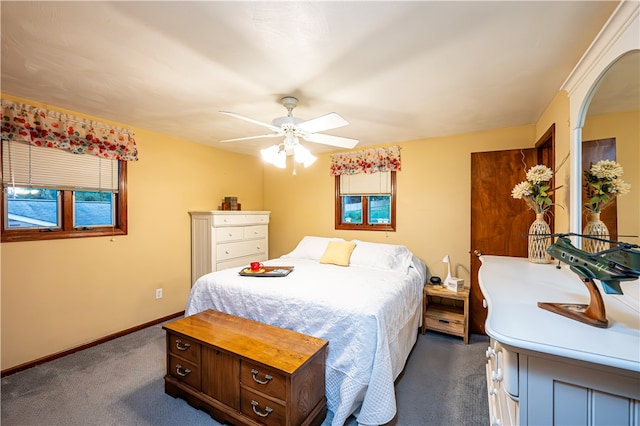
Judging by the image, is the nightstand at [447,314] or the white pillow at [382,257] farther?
the white pillow at [382,257]

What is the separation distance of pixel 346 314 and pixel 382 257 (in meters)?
1.29

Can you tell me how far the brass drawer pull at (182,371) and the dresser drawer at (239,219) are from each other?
68.2 inches

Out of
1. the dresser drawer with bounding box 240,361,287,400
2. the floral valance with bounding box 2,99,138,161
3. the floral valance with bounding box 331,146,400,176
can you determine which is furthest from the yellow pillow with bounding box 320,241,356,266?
the floral valance with bounding box 2,99,138,161

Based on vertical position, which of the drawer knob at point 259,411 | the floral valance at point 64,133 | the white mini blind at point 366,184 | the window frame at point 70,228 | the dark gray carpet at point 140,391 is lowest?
the dark gray carpet at point 140,391

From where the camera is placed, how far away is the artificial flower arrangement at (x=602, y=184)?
1182mm

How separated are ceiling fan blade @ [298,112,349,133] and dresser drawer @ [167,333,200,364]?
66.6 inches

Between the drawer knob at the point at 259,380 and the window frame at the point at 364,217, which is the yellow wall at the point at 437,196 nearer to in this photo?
the window frame at the point at 364,217

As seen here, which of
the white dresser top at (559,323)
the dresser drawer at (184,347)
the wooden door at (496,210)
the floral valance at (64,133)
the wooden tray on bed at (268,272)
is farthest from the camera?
the wooden door at (496,210)

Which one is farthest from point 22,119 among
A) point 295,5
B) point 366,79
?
point 366,79

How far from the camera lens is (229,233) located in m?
3.52

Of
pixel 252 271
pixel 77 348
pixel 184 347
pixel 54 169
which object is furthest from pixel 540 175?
pixel 77 348

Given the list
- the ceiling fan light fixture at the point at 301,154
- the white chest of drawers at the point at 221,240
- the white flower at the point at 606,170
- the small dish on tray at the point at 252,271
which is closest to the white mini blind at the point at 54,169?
the white chest of drawers at the point at 221,240

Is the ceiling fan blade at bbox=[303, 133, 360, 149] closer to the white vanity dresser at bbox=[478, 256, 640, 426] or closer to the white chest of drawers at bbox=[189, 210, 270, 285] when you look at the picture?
the white vanity dresser at bbox=[478, 256, 640, 426]

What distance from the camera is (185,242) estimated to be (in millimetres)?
3496
